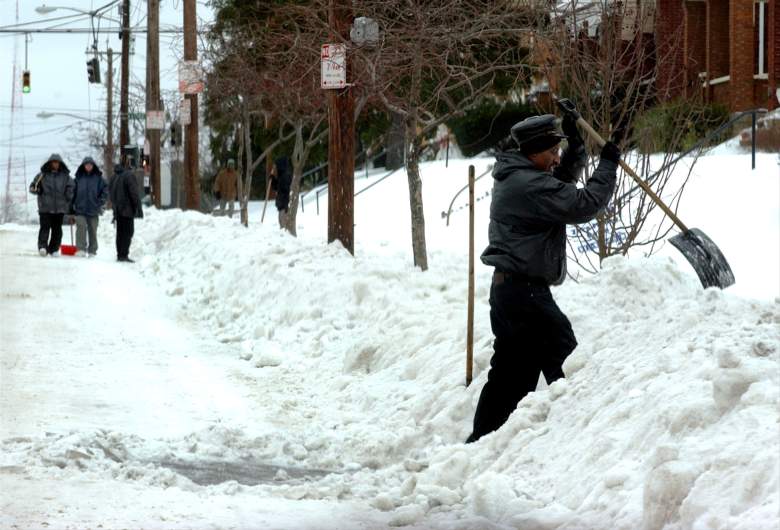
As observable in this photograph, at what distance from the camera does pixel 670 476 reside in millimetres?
5242

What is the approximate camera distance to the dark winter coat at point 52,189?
925 inches

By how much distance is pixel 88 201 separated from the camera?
23938mm

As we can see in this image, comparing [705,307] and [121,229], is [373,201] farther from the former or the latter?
[705,307]

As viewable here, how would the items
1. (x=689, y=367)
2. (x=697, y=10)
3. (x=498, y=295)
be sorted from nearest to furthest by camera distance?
(x=689, y=367), (x=498, y=295), (x=697, y=10)

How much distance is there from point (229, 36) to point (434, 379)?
22.8 m

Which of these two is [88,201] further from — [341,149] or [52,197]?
[341,149]

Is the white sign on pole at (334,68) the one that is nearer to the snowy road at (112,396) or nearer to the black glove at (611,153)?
the snowy road at (112,396)

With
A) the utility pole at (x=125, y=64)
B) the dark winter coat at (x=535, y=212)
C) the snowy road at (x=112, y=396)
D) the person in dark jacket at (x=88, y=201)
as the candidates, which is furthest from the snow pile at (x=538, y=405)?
the utility pole at (x=125, y=64)

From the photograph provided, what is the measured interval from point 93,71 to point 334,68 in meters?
33.1

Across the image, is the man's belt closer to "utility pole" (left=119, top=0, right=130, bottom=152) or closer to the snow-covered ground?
the snow-covered ground

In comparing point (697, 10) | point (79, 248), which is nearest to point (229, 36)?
point (79, 248)

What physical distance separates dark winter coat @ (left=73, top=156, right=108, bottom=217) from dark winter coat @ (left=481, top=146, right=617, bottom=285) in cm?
1713

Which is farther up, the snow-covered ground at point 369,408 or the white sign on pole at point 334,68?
the white sign on pole at point 334,68

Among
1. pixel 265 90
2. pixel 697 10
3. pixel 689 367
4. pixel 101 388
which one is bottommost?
pixel 101 388
